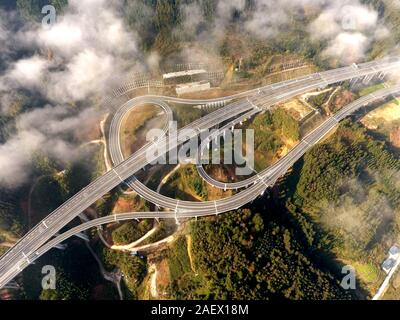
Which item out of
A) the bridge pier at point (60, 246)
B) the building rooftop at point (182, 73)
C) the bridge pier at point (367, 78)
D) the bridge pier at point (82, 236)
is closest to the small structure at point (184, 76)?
the building rooftop at point (182, 73)

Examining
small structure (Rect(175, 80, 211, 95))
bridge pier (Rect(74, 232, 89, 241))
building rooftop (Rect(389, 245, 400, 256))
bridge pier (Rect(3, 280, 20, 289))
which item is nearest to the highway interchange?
bridge pier (Rect(3, 280, 20, 289))

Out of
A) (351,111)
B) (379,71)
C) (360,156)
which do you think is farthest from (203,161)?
(379,71)

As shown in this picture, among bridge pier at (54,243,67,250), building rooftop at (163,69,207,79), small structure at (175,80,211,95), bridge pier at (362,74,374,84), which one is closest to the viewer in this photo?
bridge pier at (54,243,67,250)

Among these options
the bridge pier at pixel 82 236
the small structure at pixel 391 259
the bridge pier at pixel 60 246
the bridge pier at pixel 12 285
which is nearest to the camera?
the bridge pier at pixel 12 285

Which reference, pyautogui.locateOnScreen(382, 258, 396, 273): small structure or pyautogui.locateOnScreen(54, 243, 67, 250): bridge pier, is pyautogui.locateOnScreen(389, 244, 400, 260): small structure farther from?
pyautogui.locateOnScreen(54, 243, 67, 250): bridge pier

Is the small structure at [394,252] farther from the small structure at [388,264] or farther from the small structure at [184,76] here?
the small structure at [184,76]
